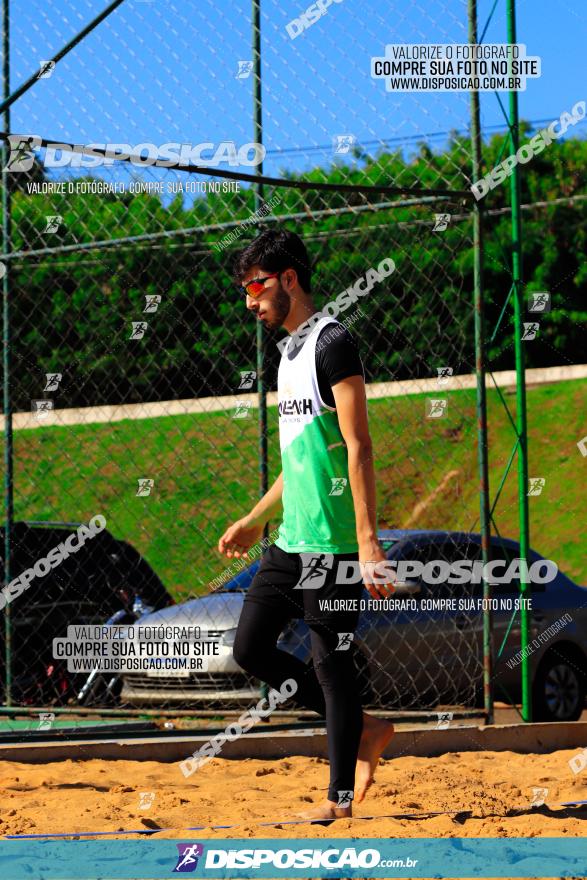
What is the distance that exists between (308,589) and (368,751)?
70 centimetres

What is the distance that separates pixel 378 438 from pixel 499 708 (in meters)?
12.7

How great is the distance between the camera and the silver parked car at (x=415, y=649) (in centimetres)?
820

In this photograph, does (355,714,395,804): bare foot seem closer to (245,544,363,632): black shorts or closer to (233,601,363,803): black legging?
(233,601,363,803): black legging

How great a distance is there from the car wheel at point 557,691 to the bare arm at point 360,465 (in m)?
4.82

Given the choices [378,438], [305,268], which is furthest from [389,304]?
[305,268]

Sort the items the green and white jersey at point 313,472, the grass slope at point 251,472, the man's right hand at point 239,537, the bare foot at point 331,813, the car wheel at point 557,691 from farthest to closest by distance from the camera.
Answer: the grass slope at point 251,472 → the car wheel at point 557,691 → the man's right hand at point 239,537 → the green and white jersey at point 313,472 → the bare foot at point 331,813

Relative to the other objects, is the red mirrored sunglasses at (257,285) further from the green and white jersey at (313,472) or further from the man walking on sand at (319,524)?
the green and white jersey at (313,472)

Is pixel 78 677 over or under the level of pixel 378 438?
under

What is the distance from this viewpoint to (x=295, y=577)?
465cm

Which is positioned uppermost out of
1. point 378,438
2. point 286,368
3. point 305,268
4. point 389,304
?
point 389,304

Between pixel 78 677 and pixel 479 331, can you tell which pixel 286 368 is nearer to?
pixel 479 331

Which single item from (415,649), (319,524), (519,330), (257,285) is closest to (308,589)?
(319,524)

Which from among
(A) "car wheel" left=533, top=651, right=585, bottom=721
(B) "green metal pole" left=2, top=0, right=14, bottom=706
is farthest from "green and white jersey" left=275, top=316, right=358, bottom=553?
(A) "car wheel" left=533, top=651, right=585, bottom=721

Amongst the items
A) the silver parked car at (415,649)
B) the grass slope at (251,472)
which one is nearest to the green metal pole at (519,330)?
the silver parked car at (415,649)
